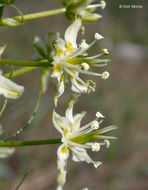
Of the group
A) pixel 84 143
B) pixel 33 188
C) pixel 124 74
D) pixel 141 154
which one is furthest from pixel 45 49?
pixel 124 74

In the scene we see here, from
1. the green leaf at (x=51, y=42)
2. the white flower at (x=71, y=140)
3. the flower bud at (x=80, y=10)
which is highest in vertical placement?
the flower bud at (x=80, y=10)

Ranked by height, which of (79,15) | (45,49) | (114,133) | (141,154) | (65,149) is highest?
(79,15)

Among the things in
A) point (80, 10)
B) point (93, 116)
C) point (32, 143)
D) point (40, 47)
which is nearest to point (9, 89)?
point (32, 143)

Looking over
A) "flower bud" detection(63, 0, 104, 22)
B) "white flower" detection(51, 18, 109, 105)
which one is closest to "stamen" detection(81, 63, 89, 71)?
"white flower" detection(51, 18, 109, 105)

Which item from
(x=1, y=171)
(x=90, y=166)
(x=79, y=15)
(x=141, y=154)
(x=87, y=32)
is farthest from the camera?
(x=87, y=32)

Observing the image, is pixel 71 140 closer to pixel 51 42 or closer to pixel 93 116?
pixel 51 42

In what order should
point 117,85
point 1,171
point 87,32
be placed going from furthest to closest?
point 87,32, point 117,85, point 1,171

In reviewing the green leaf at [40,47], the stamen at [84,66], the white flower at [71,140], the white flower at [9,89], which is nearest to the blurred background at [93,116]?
the green leaf at [40,47]

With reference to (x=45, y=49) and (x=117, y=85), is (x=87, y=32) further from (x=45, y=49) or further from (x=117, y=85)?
(x=45, y=49)

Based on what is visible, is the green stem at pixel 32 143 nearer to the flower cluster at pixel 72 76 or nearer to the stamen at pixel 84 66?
the flower cluster at pixel 72 76
